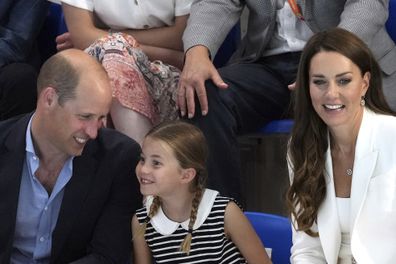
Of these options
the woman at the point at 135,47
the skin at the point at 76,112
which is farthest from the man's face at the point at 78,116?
the woman at the point at 135,47

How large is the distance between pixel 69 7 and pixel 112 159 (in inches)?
37.4

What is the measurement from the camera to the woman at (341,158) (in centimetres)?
188

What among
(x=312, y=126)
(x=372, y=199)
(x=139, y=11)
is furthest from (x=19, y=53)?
(x=372, y=199)

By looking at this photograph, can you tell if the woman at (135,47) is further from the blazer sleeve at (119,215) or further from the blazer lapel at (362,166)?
the blazer lapel at (362,166)

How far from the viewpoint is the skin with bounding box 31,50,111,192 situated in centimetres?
198

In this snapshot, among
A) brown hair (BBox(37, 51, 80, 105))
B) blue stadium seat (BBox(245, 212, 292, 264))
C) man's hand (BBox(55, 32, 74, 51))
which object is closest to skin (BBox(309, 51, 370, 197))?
blue stadium seat (BBox(245, 212, 292, 264))

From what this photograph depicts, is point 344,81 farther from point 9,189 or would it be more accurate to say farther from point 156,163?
point 9,189

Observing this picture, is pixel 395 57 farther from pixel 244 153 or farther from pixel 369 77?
pixel 244 153

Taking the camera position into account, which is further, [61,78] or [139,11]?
[139,11]

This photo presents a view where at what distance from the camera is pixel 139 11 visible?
2787 millimetres

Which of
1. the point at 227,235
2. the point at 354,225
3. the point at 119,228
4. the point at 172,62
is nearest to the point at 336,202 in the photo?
the point at 354,225

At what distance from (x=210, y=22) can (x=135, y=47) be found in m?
0.28

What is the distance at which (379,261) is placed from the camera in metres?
1.88

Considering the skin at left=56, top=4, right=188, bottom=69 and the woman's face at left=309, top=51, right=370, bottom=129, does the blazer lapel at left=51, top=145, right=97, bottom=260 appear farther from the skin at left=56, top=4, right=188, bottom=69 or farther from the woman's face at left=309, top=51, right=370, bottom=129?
the skin at left=56, top=4, right=188, bottom=69
